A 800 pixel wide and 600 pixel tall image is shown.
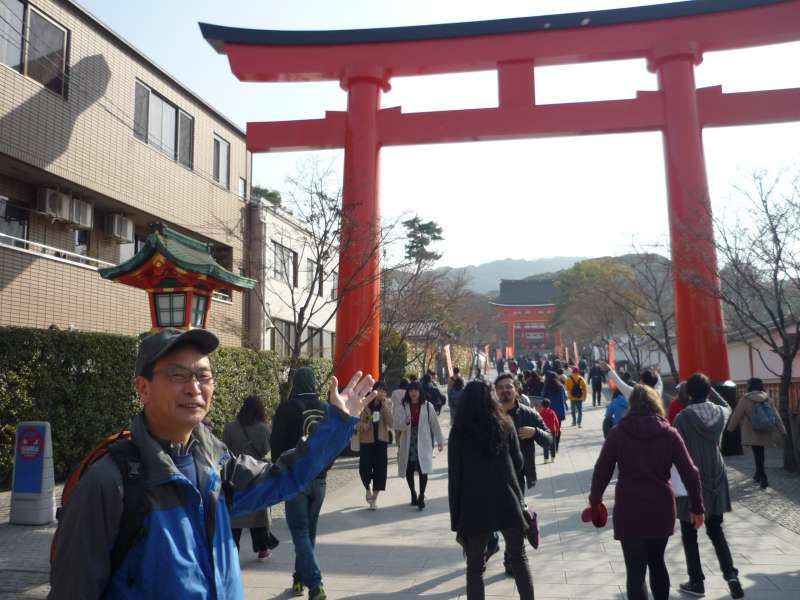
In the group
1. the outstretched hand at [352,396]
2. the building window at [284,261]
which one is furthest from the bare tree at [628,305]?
the outstretched hand at [352,396]

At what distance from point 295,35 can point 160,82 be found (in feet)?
13.7

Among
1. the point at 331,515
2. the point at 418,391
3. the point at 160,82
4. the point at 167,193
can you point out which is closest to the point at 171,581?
the point at 331,515

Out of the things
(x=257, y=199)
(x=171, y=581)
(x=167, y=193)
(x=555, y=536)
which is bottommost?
(x=555, y=536)

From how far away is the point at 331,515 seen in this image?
816 cm

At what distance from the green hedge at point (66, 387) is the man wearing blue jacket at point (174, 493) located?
790 cm

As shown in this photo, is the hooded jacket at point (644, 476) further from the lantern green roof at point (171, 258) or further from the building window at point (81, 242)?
the building window at point (81, 242)

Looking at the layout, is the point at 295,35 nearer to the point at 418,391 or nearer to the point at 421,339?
the point at 418,391

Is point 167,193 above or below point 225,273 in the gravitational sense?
above

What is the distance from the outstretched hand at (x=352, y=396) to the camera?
230cm

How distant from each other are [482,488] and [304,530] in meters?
1.58

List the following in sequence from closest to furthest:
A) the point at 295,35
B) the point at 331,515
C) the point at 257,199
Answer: the point at 331,515 → the point at 295,35 → the point at 257,199

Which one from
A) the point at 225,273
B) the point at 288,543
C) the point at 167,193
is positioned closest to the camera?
the point at 288,543

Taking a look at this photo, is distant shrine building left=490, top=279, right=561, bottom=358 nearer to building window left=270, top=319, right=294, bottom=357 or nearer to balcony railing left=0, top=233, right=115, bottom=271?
building window left=270, top=319, right=294, bottom=357

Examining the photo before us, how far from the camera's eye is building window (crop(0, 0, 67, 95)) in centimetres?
1084
